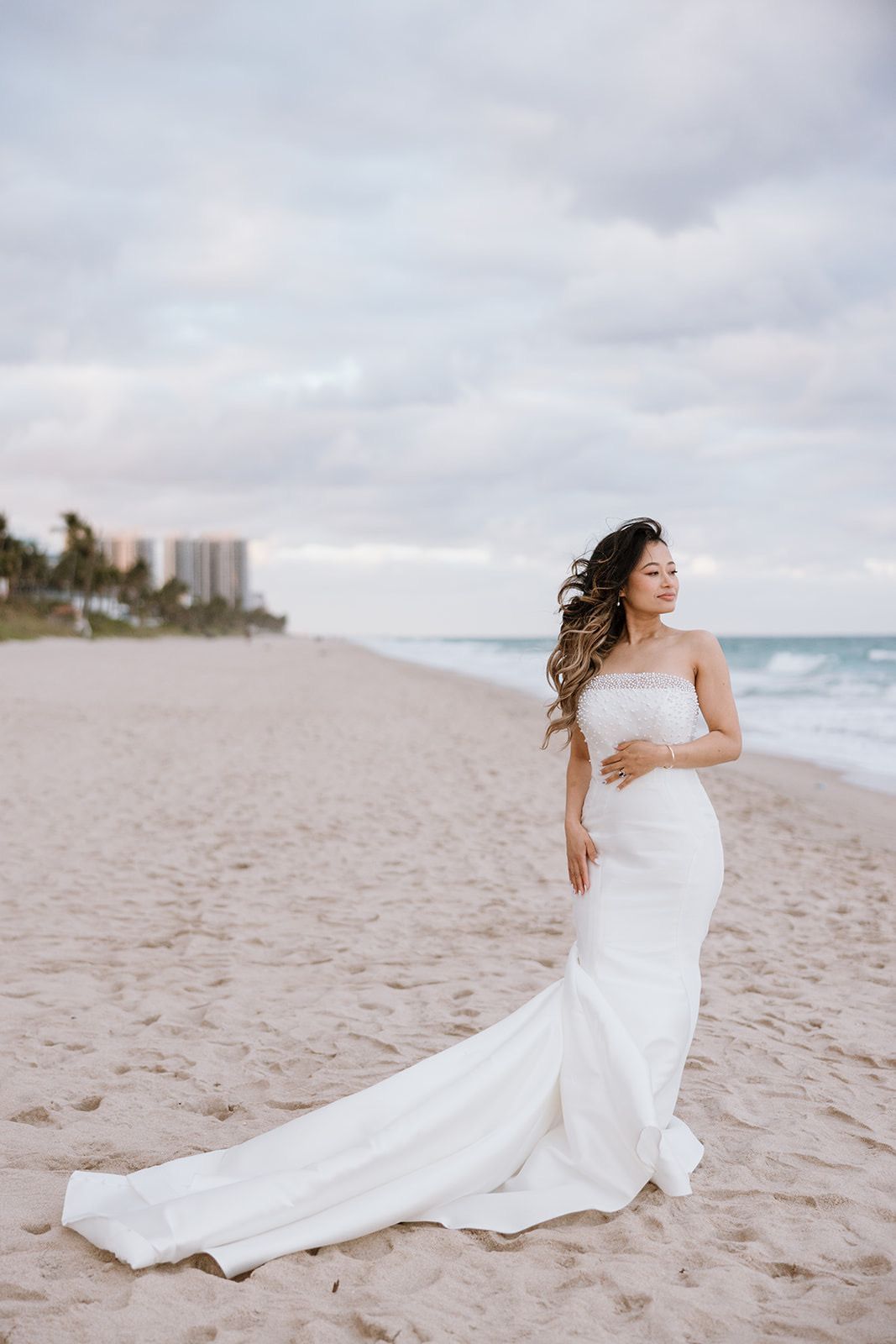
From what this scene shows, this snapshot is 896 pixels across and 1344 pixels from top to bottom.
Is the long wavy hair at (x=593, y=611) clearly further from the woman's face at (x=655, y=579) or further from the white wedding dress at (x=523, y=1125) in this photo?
the white wedding dress at (x=523, y=1125)

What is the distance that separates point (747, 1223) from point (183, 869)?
17.6ft

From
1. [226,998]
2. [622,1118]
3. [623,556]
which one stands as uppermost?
[623,556]

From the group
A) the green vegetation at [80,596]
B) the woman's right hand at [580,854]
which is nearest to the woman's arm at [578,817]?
the woman's right hand at [580,854]

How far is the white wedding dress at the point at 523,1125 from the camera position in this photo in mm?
2836

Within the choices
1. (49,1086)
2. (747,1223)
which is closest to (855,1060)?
(747,1223)

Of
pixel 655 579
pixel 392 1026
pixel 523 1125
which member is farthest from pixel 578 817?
pixel 392 1026

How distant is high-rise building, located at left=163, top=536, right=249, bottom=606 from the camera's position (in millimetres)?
184488

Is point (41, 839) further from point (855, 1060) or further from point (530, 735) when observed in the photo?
point (530, 735)

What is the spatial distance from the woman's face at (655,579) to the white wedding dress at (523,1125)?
304mm

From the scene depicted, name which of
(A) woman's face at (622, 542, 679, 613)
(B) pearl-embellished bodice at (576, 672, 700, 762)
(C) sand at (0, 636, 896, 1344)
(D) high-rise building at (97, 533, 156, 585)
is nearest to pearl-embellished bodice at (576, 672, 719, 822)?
Answer: (B) pearl-embellished bodice at (576, 672, 700, 762)

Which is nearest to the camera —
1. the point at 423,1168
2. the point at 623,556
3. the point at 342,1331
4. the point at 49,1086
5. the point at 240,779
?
the point at 342,1331

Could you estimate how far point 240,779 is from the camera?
38.2 feet

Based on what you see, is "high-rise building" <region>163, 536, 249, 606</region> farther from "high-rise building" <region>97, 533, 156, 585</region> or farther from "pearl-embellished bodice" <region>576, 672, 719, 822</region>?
"pearl-embellished bodice" <region>576, 672, 719, 822</region>

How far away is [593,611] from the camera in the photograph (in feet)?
12.0
